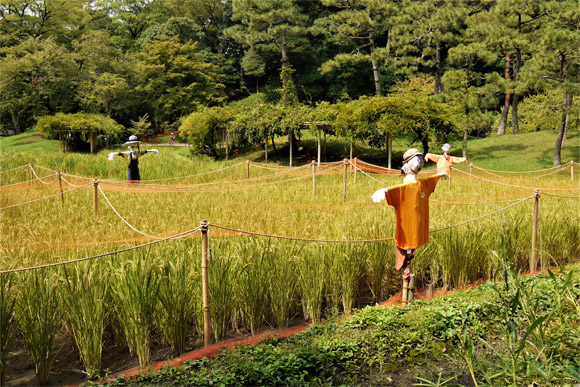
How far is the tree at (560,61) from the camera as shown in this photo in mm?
13777

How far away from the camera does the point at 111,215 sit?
6707 mm

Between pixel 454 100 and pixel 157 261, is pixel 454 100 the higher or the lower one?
the higher one

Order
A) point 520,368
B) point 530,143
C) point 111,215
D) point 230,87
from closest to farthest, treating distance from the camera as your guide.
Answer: point 520,368
point 111,215
point 530,143
point 230,87

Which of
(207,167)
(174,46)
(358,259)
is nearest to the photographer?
(358,259)

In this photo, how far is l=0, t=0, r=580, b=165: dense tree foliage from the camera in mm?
16281

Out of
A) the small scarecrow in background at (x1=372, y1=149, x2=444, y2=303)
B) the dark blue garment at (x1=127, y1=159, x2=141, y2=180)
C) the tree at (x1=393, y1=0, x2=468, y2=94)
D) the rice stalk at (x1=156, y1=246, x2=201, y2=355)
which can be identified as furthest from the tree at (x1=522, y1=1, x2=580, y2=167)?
the rice stalk at (x1=156, y1=246, x2=201, y2=355)

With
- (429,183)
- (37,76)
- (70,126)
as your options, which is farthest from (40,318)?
(37,76)

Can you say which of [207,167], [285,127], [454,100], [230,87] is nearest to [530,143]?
[454,100]

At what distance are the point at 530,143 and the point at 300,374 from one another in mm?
19783

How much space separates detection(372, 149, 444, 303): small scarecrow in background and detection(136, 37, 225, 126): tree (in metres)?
24.7

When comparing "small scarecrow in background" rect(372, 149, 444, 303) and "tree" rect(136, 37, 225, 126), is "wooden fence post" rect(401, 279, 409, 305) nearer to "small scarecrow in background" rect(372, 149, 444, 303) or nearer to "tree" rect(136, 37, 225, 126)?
"small scarecrow in background" rect(372, 149, 444, 303)

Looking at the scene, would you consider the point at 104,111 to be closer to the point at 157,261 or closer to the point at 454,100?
the point at 454,100

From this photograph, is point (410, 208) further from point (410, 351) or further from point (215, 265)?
point (215, 265)

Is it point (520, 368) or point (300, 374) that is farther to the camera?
point (300, 374)
